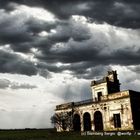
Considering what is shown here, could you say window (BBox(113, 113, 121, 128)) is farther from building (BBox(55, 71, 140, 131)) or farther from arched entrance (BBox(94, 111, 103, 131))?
arched entrance (BBox(94, 111, 103, 131))

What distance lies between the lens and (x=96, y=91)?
49.5 m

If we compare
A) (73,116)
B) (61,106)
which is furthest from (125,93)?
(61,106)

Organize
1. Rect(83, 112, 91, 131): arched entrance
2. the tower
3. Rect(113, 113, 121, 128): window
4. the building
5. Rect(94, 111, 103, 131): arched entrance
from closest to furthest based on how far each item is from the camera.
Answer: the building, Rect(113, 113, 121, 128): window, Rect(94, 111, 103, 131): arched entrance, the tower, Rect(83, 112, 91, 131): arched entrance

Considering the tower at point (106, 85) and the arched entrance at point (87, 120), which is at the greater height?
the tower at point (106, 85)

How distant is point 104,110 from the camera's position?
4409 cm

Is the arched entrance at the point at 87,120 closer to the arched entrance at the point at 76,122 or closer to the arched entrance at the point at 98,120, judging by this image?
the arched entrance at the point at 76,122

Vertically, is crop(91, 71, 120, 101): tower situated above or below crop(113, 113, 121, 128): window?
above

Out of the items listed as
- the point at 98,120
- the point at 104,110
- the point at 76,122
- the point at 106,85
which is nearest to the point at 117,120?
the point at 104,110

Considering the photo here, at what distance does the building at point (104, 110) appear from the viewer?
40.9 metres

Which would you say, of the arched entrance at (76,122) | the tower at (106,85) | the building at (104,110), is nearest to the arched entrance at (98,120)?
the building at (104,110)

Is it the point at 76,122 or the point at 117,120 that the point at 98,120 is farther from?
the point at 76,122

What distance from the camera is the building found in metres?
40.9

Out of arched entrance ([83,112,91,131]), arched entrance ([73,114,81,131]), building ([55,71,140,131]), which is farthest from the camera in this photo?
arched entrance ([73,114,81,131])

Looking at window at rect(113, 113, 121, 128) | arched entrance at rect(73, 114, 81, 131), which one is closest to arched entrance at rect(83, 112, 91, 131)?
arched entrance at rect(73, 114, 81, 131)
